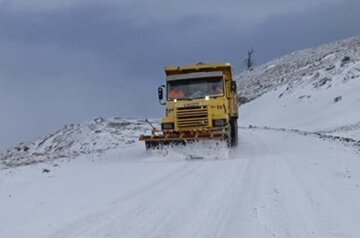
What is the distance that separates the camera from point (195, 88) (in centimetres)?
2066

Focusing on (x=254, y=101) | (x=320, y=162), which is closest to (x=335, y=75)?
(x=254, y=101)

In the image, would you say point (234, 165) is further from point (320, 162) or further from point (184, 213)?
point (184, 213)

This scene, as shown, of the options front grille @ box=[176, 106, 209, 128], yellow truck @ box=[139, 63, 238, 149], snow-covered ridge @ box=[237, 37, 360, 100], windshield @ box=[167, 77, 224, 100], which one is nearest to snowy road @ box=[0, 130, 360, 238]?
yellow truck @ box=[139, 63, 238, 149]

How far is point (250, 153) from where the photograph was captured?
19.9 meters

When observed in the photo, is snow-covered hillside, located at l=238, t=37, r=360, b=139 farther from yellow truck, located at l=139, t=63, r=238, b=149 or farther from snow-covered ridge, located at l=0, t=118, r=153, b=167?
snow-covered ridge, located at l=0, t=118, r=153, b=167

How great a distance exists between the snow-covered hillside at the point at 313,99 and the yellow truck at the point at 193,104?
444 inches

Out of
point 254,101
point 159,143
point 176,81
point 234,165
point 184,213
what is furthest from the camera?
point 254,101

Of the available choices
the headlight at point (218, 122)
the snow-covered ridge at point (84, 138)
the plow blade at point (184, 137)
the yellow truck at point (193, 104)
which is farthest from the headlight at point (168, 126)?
the snow-covered ridge at point (84, 138)

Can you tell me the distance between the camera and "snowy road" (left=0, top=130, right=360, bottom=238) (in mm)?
8125

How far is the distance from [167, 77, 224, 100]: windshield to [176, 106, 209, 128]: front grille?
Result: 56cm

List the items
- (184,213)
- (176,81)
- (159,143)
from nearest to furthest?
(184,213)
(159,143)
(176,81)

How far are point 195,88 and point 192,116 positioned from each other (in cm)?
111

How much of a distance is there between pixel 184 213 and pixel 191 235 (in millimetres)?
1444

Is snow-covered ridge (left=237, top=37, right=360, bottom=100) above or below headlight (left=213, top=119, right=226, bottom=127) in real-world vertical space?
above
